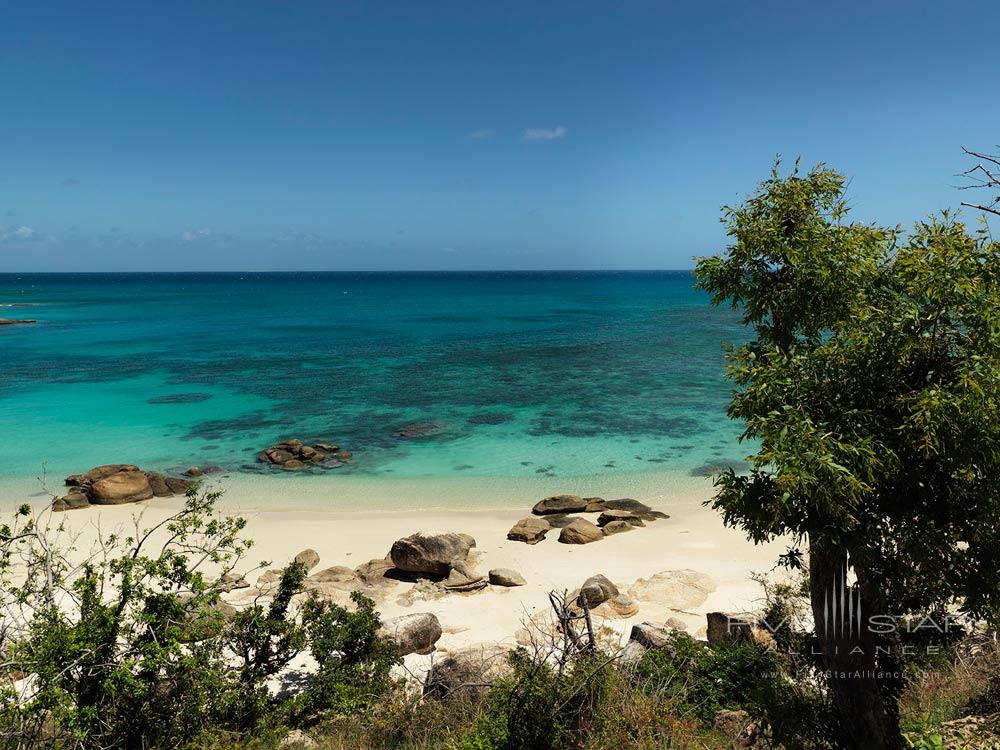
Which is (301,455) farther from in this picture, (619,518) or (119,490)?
(619,518)

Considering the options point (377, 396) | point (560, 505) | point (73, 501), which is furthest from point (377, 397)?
point (560, 505)

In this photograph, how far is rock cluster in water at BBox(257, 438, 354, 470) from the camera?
2527cm

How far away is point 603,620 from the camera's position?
41.5 ft

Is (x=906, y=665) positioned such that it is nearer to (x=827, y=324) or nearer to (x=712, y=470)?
(x=827, y=324)

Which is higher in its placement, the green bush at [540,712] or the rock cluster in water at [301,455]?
the green bush at [540,712]

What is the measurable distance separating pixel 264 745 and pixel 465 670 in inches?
114

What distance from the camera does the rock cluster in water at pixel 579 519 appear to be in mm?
17859

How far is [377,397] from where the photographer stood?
37.1 metres

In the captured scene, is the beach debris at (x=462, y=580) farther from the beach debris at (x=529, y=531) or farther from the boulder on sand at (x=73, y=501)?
the boulder on sand at (x=73, y=501)

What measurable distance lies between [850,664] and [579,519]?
11847mm

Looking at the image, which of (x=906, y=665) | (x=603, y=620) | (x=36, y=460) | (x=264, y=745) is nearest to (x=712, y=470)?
(x=603, y=620)

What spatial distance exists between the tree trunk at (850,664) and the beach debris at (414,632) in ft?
22.5

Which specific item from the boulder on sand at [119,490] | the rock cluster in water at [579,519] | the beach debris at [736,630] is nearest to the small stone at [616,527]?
the rock cluster in water at [579,519]

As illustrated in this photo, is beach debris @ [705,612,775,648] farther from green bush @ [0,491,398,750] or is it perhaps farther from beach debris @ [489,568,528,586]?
green bush @ [0,491,398,750]
